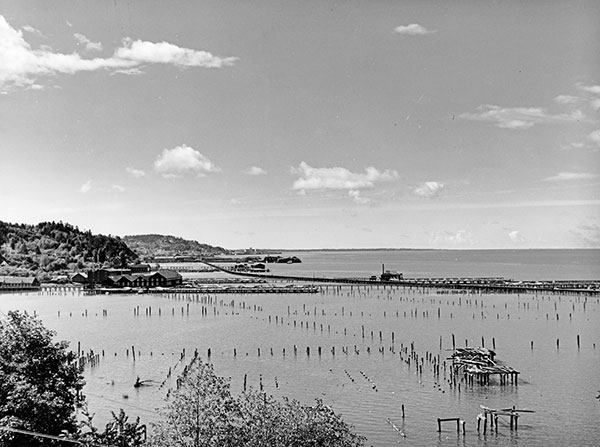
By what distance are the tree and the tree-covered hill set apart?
10441 cm

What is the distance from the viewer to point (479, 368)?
1348 inches

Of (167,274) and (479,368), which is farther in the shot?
(167,274)

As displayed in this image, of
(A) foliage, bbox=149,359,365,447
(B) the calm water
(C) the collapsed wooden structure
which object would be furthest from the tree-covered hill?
(A) foliage, bbox=149,359,365,447

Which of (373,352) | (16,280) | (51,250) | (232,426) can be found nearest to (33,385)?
(232,426)

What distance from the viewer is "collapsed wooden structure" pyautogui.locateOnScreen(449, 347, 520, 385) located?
3309cm

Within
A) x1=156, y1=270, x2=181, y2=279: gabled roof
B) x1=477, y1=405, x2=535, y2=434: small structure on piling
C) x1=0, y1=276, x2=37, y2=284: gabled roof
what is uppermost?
x1=156, y1=270, x2=181, y2=279: gabled roof

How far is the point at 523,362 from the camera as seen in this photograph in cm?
3853

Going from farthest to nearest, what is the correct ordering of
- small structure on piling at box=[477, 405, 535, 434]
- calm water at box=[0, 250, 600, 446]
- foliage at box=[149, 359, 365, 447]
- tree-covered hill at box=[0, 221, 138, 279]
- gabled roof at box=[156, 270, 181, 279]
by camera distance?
1. tree-covered hill at box=[0, 221, 138, 279]
2. gabled roof at box=[156, 270, 181, 279]
3. calm water at box=[0, 250, 600, 446]
4. small structure on piling at box=[477, 405, 535, 434]
5. foliage at box=[149, 359, 365, 447]

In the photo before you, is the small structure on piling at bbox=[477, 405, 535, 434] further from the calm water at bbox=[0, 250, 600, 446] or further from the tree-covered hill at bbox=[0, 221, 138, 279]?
the tree-covered hill at bbox=[0, 221, 138, 279]

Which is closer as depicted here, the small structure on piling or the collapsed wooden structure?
the small structure on piling

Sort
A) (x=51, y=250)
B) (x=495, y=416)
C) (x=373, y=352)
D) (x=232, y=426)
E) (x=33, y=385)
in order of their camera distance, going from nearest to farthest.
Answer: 1. (x=232, y=426)
2. (x=33, y=385)
3. (x=495, y=416)
4. (x=373, y=352)
5. (x=51, y=250)

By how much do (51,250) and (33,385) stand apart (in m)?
140

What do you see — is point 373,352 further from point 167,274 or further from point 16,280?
point 16,280

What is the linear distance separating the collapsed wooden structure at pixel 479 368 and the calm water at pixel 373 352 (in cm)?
84
